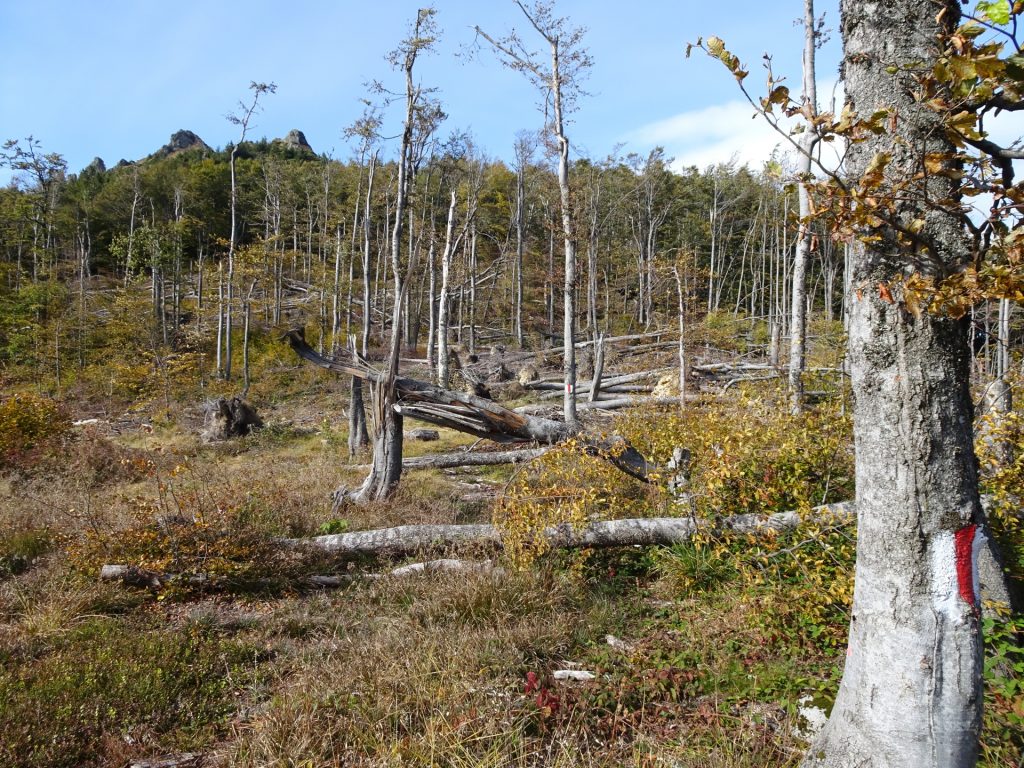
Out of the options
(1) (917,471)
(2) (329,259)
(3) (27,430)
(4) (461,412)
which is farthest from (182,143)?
(1) (917,471)

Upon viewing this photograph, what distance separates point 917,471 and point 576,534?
155 inches

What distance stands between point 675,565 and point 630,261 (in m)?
36.3

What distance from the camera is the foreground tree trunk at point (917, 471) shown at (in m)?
2.11

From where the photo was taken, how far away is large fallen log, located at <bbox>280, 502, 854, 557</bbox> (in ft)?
17.4

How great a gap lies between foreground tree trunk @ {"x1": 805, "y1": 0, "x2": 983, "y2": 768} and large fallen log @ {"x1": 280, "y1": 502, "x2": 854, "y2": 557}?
7.39 feet

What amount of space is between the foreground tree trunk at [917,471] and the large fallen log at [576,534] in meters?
2.25

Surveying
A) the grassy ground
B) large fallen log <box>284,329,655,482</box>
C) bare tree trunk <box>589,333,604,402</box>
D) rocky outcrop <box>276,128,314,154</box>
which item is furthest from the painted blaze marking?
rocky outcrop <box>276,128,314,154</box>

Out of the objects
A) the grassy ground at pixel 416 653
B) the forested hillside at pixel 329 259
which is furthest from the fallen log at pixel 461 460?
the forested hillside at pixel 329 259

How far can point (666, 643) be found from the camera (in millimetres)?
4637

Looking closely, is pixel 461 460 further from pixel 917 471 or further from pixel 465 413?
pixel 917 471

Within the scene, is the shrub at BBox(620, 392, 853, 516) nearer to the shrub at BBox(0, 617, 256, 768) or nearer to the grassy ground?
the grassy ground

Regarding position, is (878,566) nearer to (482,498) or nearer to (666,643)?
(666,643)

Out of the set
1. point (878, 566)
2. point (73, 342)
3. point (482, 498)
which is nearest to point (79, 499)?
point (482, 498)

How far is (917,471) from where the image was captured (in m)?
2.14
